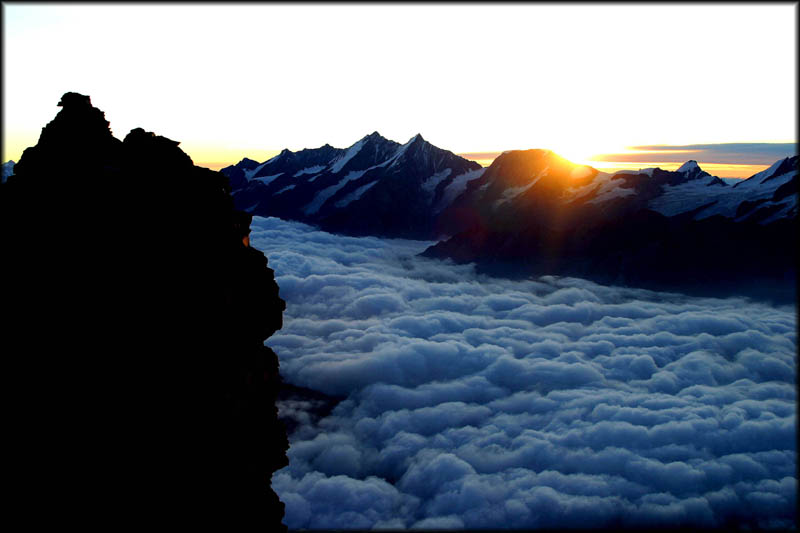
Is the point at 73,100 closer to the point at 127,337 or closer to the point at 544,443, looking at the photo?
the point at 127,337

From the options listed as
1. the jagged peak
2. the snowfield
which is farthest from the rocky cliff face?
the snowfield

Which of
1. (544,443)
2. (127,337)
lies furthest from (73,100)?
(544,443)

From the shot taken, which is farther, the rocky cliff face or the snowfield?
the snowfield

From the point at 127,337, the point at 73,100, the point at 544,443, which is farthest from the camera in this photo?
the point at 544,443

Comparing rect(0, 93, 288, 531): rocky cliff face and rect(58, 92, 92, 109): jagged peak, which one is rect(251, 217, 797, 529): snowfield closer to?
rect(0, 93, 288, 531): rocky cliff face

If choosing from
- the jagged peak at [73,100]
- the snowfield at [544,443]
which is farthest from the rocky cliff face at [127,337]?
the snowfield at [544,443]

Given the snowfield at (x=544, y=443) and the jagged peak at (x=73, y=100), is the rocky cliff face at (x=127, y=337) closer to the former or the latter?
the jagged peak at (x=73, y=100)

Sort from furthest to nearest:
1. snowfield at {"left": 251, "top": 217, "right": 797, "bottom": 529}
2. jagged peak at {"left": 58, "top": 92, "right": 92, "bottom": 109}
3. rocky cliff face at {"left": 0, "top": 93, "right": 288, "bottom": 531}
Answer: snowfield at {"left": 251, "top": 217, "right": 797, "bottom": 529} → jagged peak at {"left": 58, "top": 92, "right": 92, "bottom": 109} → rocky cliff face at {"left": 0, "top": 93, "right": 288, "bottom": 531}

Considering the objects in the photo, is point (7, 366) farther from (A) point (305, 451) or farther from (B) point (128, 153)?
(A) point (305, 451)

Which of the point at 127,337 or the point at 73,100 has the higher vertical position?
the point at 73,100
